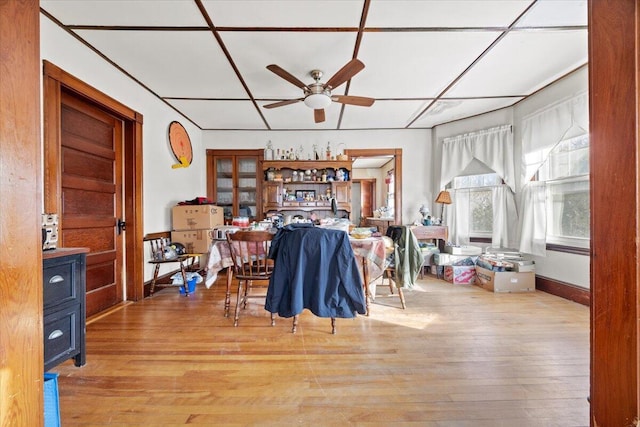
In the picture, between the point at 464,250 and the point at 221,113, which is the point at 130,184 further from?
the point at 464,250

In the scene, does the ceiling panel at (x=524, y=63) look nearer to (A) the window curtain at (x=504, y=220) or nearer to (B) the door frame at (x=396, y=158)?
(A) the window curtain at (x=504, y=220)

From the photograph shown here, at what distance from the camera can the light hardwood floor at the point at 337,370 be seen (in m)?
1.34

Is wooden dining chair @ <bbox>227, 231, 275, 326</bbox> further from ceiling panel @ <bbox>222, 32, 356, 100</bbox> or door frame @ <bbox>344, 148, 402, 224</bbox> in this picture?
door frame @ <bbox>344, 148, 402, 224</bbox>

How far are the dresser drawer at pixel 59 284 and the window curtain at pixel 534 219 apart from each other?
4.60 m

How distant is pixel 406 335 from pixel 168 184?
3.53 meters

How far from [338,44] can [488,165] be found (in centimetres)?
299

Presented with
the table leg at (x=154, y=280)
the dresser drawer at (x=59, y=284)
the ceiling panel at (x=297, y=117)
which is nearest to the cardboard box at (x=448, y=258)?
the ceiling panel at (x=297, y=117)

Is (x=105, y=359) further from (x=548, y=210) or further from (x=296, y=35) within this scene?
(x=548, y=210)

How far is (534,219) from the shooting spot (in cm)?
343

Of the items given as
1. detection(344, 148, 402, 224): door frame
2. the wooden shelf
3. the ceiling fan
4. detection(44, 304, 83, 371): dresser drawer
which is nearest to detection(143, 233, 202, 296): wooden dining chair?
detection(44, 304, 83, 371): dresser drawer

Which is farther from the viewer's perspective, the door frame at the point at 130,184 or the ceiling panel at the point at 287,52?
the door frame at the point at 130,184

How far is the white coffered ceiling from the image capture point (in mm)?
2006

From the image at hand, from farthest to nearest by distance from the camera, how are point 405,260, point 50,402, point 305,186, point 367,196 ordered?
point 367,196
point 305,186
point 405,260
point 50,402

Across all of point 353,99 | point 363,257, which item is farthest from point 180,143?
point 363,257
